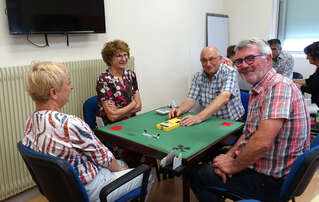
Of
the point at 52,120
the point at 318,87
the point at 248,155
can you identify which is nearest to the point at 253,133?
the point at 248,155

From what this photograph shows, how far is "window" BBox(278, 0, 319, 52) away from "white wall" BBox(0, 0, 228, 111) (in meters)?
1.11

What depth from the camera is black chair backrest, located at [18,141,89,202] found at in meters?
1.18

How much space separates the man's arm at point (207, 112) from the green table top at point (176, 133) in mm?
41

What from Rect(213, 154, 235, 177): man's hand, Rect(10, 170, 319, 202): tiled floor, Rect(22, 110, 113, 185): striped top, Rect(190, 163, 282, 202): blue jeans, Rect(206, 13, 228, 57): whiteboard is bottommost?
Rect(10, 170, 319, 202): tiled floor

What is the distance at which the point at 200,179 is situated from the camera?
171 cm

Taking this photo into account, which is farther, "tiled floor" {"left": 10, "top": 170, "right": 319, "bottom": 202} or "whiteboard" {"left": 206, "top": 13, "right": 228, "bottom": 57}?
"whiteboard" {"left": 206, "top": 13, "right": 228, "bottom": 57}

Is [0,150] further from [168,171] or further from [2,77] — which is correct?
[168,171]

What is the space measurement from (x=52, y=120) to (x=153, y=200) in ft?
4.67

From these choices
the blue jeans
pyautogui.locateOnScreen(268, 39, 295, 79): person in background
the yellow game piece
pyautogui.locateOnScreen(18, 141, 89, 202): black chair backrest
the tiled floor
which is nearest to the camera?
pyautogui.locateOnScreen(18, 141, 89, 202): black chair backrest

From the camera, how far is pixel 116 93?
249 centimetres

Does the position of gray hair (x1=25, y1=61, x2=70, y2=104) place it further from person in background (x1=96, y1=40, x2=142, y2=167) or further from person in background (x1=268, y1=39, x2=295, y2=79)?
person in background (x1=268, y1=39, x2=295, y2=79)

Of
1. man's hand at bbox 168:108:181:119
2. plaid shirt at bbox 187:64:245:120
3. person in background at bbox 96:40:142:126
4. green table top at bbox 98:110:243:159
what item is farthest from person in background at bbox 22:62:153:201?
plaid shirt at bbox 187:64:245:120

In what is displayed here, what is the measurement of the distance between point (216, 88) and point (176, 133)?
892mm

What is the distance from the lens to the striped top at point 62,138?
1.29 metres
